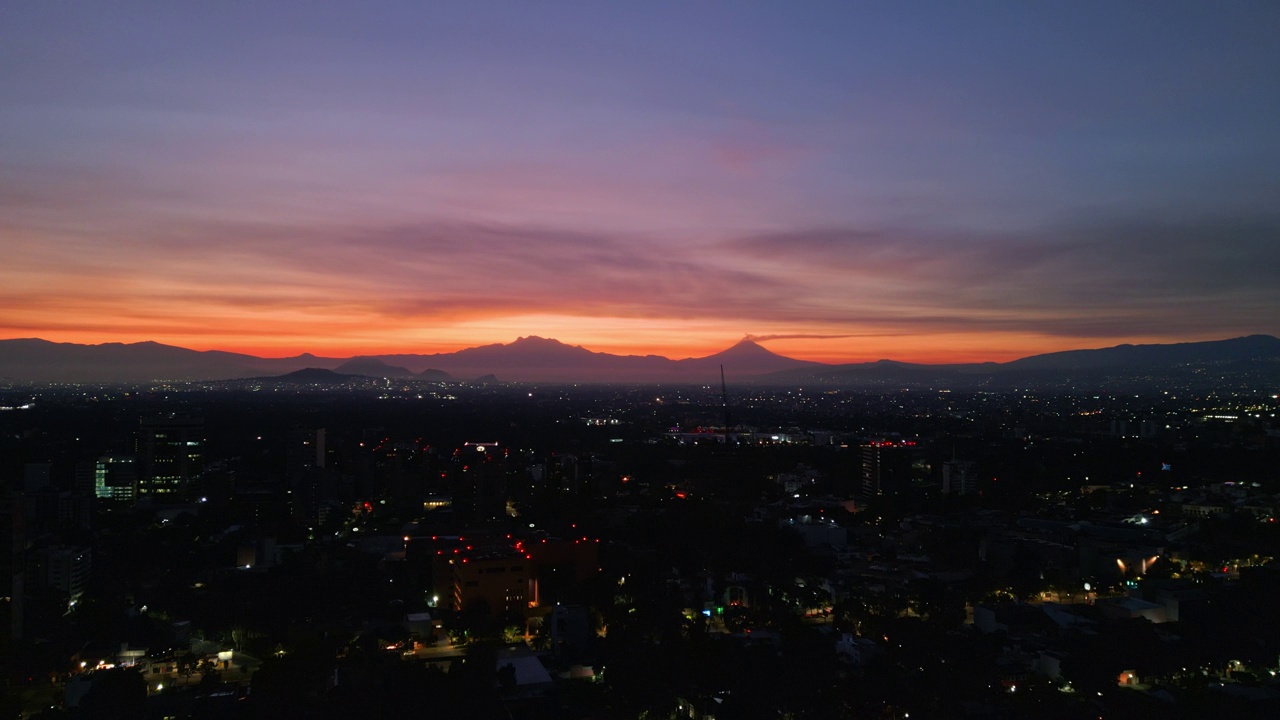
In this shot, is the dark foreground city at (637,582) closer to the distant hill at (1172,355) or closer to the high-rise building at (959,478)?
the high-rise building at (959,478)

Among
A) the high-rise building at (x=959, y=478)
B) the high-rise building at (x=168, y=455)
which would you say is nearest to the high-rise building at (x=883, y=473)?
the high-rise building at (x=959, y=478)

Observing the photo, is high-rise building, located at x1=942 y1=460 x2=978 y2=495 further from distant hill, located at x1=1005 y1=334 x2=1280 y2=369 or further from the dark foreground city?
distant hill, located at x1=1005 y1=334 x2=1280 y2=369

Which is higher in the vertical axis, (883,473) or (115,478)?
(115,478)

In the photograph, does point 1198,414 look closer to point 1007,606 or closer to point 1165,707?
point 1007,606

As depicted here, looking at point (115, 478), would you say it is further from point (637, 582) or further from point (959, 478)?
point (959, 478)

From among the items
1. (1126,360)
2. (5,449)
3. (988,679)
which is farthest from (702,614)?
(1126,360)

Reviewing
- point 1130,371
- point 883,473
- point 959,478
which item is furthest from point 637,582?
point 1130,371

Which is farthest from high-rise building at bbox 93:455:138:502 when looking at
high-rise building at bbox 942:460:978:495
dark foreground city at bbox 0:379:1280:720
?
high-rise building at bbox 942:460:978:495
